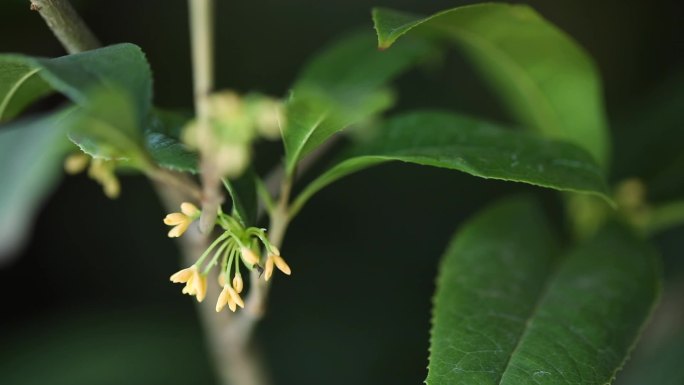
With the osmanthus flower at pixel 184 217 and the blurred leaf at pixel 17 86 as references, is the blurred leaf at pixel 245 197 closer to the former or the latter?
the osmanthus flower at pixel 184 217

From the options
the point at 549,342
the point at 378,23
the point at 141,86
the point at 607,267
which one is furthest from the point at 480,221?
the point at 141,86

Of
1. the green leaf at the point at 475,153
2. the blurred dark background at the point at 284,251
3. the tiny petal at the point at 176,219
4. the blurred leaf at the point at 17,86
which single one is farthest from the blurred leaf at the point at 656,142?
the blurred leaf at the point at 17,86

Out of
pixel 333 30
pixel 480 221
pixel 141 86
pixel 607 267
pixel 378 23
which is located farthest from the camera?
pixel 333 30

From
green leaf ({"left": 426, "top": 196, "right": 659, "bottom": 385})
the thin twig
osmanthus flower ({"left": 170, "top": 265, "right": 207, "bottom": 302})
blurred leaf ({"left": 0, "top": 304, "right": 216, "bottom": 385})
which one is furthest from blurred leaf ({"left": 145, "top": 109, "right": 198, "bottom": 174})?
blurred leaf ({"left": 0, "top": 304, "right": 216, "bottom": 385})

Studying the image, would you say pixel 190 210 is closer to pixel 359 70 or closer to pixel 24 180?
pixel 24 180

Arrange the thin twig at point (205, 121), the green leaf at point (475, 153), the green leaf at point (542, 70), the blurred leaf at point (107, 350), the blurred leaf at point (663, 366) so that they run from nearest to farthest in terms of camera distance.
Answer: the thin twig at point (205, 121) < the green leaf at point (475, 153) < the green leaf at point (542, 70) < the blurred leaf at point (663, 366) < the blurred leaf at point (107, 350)

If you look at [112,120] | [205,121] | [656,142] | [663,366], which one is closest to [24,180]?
[112,120]

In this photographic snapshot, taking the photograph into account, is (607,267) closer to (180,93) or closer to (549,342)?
(549,342)
